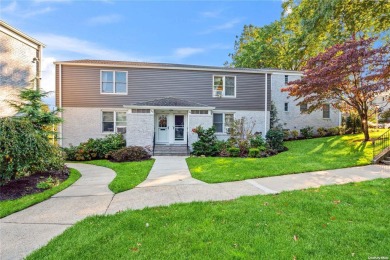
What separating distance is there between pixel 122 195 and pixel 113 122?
377 inches

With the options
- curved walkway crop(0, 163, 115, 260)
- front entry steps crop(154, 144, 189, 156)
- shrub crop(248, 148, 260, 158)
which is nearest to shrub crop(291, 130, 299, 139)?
shrub crop(248, 148, 260, 158)

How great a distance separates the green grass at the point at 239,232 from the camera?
2627 millimetres

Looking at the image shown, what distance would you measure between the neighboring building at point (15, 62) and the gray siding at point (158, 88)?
1764 millimetres

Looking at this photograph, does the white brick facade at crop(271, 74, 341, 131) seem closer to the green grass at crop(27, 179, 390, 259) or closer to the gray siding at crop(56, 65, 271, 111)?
the gray siding at crop(56, 65, 271, 111)

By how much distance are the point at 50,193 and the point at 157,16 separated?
36.9 feet

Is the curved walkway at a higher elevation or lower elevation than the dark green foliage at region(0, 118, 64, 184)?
lower

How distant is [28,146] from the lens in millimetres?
5656

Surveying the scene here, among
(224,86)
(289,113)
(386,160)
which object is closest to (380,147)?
(386,160)

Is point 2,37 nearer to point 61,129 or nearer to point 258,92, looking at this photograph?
point 61,129

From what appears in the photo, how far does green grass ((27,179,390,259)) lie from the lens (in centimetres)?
263

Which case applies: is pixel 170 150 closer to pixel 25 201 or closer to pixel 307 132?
pixel 25 201

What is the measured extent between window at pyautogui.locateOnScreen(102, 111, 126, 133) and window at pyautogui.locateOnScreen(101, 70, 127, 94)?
4.89 ft

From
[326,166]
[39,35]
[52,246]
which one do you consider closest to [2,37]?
[39,35]

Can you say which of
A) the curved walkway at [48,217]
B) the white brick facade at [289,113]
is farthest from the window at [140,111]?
the white brick facade at [289,113]
